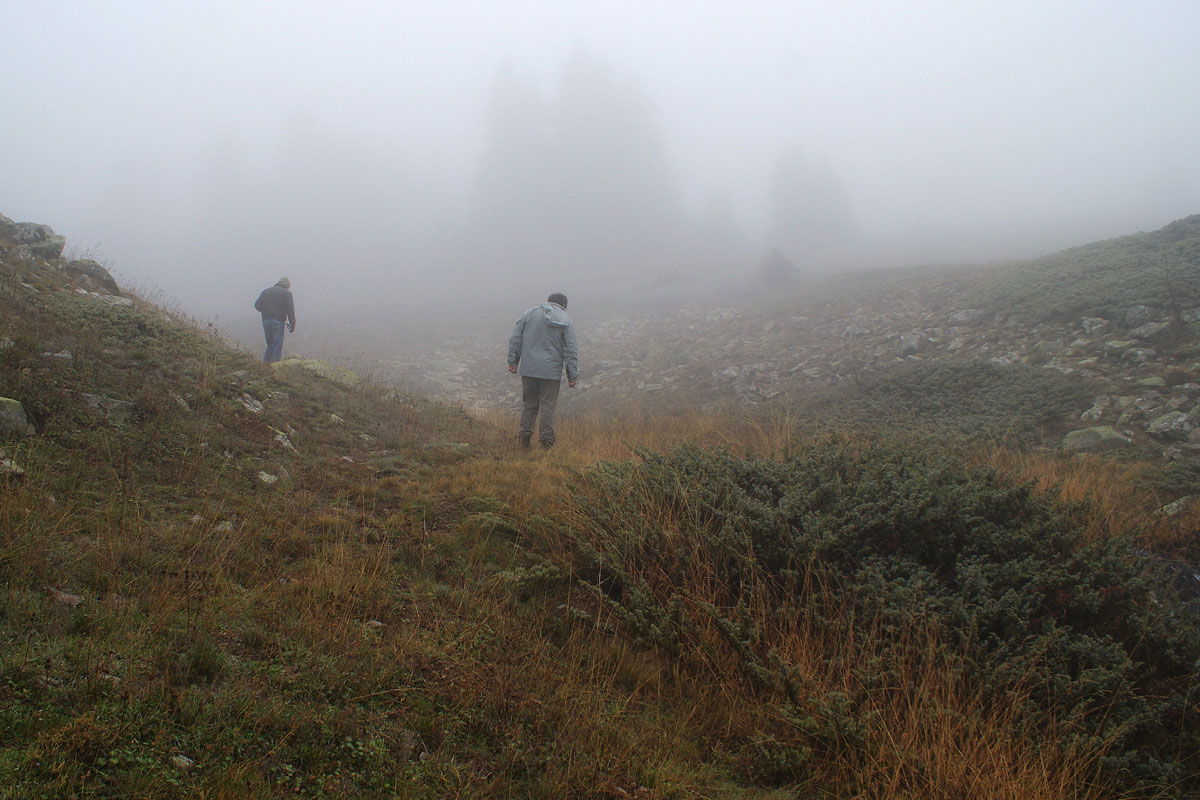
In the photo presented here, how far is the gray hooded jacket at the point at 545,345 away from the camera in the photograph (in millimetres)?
7723

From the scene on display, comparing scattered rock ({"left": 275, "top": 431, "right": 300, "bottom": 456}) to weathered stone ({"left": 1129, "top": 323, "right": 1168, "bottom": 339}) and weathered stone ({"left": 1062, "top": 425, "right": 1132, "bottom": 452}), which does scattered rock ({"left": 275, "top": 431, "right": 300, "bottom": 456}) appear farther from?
weathered stone ({"left": 1129, "top": 323, "right": 1168, "bottom": 339})

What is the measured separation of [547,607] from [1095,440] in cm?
745

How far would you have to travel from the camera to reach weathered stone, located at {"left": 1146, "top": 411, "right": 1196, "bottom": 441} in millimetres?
6641

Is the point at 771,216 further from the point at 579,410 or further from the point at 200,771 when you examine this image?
the point at 200,771

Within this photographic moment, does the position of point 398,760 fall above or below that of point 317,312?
below

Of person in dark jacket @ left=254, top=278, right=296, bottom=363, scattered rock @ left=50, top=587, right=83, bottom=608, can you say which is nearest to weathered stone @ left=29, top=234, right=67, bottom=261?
person in dark jacket @ left=254, top=278, right=296, bottom=363

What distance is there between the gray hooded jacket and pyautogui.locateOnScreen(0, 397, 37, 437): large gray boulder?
4794 millimetres

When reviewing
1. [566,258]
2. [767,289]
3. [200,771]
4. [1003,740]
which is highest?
[566,258]

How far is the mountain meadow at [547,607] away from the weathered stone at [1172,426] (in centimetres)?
4

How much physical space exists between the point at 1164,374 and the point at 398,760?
10.9 meters

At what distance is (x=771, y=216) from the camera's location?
5034 centimetres

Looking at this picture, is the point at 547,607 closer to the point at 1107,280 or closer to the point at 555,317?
the point at 555,317

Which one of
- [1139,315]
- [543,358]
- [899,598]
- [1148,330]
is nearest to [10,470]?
[899,598]

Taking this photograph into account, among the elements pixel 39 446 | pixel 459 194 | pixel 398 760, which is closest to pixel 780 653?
pixel 398 760
